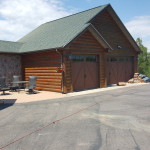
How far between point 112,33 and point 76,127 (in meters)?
14.0

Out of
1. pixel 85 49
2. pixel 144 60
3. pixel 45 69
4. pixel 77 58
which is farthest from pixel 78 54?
pixel 144 60

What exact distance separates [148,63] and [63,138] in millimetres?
27787

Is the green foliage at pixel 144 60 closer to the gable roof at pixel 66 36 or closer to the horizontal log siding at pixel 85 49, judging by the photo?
the gable roof at pixel 66 36

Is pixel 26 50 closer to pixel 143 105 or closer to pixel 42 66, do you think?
pixel 42 66

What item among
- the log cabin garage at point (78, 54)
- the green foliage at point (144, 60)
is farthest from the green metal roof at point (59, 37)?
the green foliage at point (144, 60)

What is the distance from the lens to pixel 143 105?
898 cm

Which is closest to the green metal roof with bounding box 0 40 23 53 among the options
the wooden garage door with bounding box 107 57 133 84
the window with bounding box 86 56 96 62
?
the window with bounding box 86 56 96 62

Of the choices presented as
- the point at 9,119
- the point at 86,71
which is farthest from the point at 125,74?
the point at 9,119

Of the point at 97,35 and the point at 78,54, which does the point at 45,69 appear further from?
the point at 97,35

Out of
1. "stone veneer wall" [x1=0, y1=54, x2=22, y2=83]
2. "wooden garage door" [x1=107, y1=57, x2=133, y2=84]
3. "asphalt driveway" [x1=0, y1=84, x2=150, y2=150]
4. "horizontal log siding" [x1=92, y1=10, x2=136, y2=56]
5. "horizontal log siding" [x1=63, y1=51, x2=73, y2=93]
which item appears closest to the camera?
"asphalt driveway" [x1=0, y1=84, x2=150, y2=150]

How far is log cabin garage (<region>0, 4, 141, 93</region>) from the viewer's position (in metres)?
13.0

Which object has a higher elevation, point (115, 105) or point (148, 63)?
point (148, 63)

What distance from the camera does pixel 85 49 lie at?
14055mm

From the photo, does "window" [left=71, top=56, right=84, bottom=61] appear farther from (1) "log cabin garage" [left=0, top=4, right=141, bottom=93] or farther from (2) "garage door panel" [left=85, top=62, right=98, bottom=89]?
(2) "garage door panel" [left=85, top=62, right=98, bottom=89]
